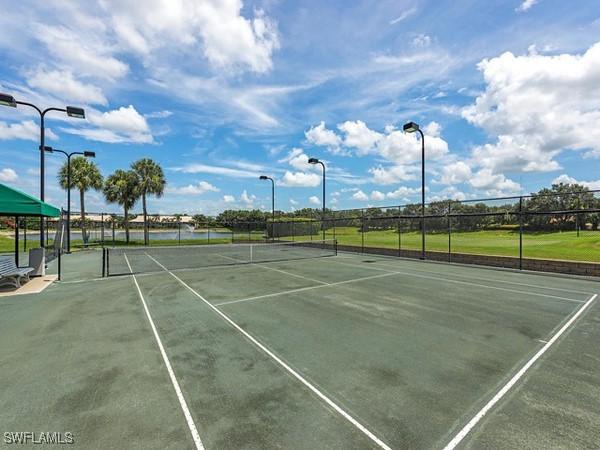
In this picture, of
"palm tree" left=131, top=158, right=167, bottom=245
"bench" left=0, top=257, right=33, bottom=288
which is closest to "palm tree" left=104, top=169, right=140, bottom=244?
"palm tree" left=131, top=158, right=167, bottom=245

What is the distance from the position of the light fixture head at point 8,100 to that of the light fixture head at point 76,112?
70.0 inches

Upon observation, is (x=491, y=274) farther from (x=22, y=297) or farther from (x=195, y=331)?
(x=22, y=297)

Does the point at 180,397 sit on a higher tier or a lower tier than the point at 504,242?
lower

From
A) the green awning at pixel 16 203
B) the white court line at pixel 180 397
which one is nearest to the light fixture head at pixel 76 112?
the green awning at pixel 16 203

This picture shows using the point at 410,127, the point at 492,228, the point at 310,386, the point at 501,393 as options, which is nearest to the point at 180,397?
the point at 310,386

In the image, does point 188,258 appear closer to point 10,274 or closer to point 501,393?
point 10,274

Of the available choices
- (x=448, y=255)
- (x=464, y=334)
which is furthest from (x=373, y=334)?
(x=448, y=255)

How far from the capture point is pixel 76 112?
13.6m

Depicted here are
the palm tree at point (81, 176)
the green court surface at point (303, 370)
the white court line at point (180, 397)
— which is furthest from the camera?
the palm tree at point (81, 176)

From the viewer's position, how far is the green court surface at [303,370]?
10.9 feet

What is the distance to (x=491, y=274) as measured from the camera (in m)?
13.9

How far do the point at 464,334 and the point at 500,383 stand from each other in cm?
204

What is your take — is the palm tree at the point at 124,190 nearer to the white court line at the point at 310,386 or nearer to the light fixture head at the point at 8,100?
the light fixture head at the point at 8,100

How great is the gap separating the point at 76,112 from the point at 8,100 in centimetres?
221
